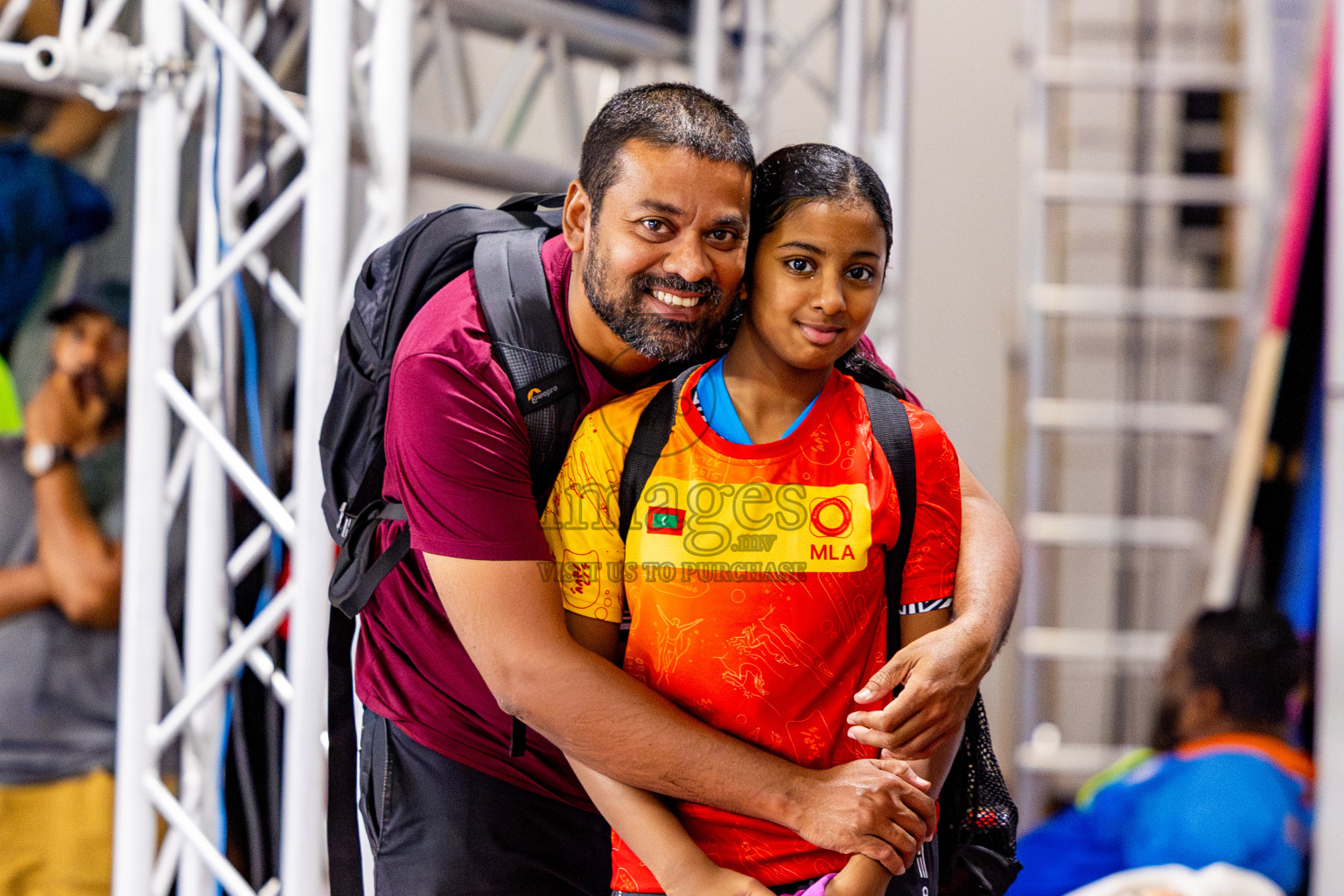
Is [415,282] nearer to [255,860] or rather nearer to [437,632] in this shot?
[437,632]

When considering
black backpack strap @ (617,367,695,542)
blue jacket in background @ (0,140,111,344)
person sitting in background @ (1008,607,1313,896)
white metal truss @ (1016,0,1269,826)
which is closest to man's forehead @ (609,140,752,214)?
black backpack strap @ (617,367,695,542)

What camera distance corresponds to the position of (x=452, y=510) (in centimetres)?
121

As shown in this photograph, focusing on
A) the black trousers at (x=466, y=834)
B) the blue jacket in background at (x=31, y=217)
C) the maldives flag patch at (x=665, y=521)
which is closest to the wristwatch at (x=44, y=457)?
the blue jacket in background at (x=31, y=217)

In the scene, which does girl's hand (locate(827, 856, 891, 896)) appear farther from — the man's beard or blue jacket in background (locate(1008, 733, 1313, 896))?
blue jacket in background (locate(1008, 733, 1313, 896))

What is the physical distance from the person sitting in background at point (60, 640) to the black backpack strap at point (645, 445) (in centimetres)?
177

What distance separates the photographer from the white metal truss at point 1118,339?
408 centimetres

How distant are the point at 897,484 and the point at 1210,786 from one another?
1.70 metres

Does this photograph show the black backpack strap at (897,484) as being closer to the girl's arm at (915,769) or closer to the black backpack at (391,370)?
the girl's arm at (915,769)

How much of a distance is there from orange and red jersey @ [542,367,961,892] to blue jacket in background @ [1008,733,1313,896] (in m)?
1.40

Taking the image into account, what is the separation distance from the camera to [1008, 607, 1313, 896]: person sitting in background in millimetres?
2510

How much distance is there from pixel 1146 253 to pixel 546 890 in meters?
3.89

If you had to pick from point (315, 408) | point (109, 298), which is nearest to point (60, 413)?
point (109, 298)

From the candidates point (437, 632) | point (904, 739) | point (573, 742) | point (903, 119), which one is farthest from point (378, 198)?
point (903, 119)

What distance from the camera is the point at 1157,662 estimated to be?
431 centimetres
